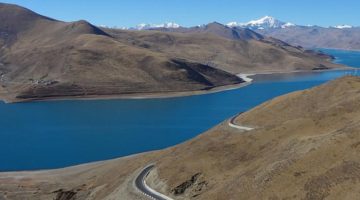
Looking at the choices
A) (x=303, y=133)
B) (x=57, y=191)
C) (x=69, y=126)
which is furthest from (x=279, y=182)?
(x=69, y=126)

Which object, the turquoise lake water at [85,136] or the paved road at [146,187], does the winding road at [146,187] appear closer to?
the paved road at [146,187]

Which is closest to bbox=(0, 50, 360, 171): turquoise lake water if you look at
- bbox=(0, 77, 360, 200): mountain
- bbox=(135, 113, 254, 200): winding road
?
bbox=(0, 77, 360, 200): mountain

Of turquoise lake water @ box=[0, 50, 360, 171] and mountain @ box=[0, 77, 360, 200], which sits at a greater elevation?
mountain @ box=[0, 77, 360, 200]

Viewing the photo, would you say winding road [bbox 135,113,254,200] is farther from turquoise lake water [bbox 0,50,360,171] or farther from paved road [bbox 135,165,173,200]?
turquoise lake water [bbox 0,50,360,171]

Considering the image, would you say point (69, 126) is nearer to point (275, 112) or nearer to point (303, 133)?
point (275, 112)


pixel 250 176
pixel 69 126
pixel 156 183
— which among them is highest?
pixel 250 176

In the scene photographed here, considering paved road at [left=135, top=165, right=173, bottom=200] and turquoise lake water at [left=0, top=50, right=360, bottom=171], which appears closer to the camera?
paved road at [left=135, top=165, right=173, bottom=200]

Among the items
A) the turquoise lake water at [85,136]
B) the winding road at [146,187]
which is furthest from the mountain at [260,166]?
the turquoise lake water at [85,136]
